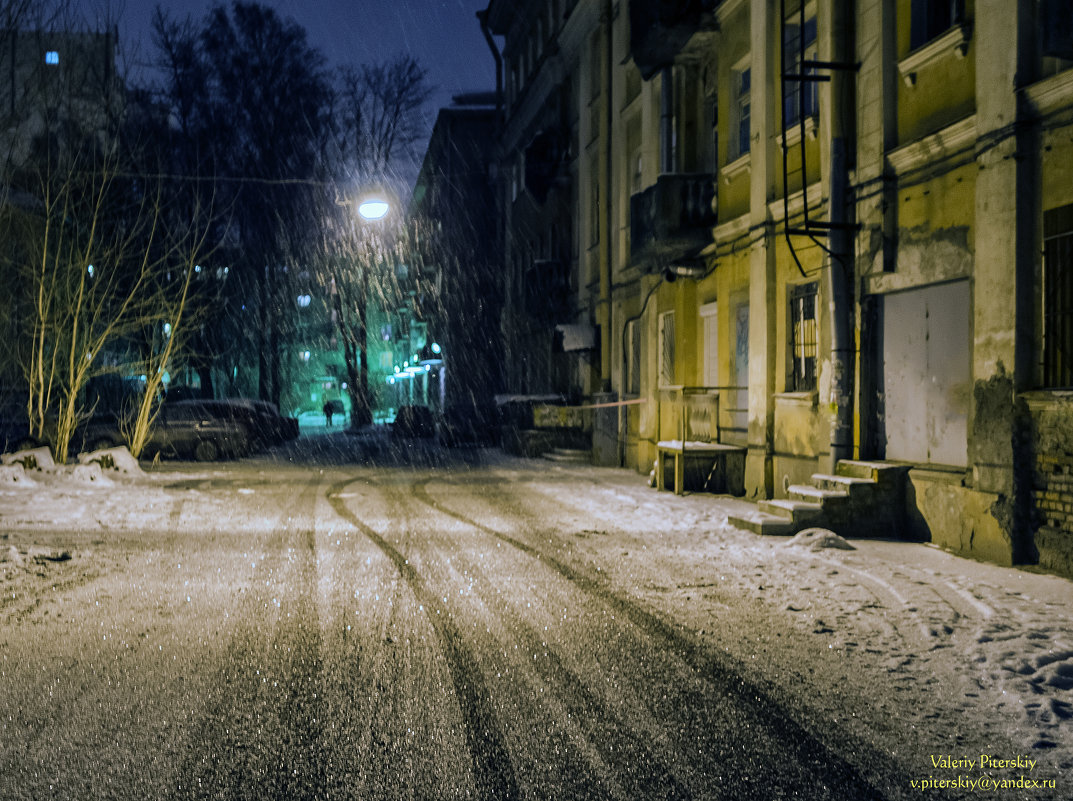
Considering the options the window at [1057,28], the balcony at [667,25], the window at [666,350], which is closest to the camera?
the window at [1057,28]

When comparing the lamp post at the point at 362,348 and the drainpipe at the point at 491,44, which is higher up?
the drainpipe at the point at 491,44

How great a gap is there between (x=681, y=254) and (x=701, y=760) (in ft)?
47.7

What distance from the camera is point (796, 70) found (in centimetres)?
1410

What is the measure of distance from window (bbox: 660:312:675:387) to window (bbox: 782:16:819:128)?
5816mm

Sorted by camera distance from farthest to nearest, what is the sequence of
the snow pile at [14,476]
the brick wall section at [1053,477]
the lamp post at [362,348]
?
the lamp post at [362,348], the snow pile at [14,476], the brick wall section at [1053,477]

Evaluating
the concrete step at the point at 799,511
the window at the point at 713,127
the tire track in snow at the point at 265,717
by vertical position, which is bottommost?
the tire track in snow at the point at 265,717

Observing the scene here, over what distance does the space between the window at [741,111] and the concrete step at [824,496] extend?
6.88 meters

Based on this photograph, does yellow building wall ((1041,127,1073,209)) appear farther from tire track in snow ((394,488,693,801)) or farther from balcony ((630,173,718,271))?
balcony ((630,173,718,271))

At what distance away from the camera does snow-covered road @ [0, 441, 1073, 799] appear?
13.0ft

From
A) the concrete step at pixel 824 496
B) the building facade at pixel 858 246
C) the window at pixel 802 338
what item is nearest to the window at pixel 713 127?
the building facade at pixel 858 246

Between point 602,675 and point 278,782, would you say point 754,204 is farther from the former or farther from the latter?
point 278,782

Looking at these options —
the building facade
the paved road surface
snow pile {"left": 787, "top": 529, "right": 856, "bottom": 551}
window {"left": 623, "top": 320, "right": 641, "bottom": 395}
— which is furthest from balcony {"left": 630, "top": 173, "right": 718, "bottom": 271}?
the paved road surface

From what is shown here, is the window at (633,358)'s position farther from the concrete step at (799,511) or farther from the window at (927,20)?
the window at (927,20)

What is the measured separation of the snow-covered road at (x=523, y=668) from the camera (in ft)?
13.0
